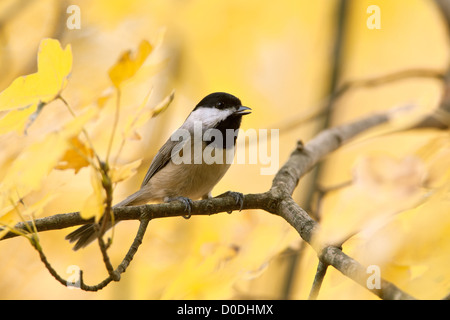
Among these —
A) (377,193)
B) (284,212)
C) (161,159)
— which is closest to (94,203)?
(284,212)

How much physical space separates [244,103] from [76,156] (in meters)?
1.19

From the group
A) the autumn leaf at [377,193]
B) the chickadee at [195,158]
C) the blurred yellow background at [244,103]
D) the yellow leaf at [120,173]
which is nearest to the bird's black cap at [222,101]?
the chickadee at [195,158]

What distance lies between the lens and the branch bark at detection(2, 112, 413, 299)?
677mm

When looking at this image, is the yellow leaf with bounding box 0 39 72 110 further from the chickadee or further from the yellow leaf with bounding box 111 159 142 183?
the chickadee

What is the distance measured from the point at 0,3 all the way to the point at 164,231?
95 cm

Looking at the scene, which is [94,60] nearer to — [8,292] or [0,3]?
[0,3]

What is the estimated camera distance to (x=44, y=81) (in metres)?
0.60

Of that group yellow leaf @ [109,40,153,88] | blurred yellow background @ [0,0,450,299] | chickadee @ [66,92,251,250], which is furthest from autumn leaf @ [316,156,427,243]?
yellow leaf @ [109,40,153,88]

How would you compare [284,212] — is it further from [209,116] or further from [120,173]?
[209,116]

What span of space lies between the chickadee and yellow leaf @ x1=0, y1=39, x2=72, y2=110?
75 centimetres

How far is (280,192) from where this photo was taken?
100 cm

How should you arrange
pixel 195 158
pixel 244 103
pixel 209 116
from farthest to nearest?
pixel 244 103
pixel 209 116
pixel 195 158

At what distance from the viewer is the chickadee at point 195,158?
1.35 metres

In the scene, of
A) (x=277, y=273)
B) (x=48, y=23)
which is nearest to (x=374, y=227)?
(x=277, y=273)
